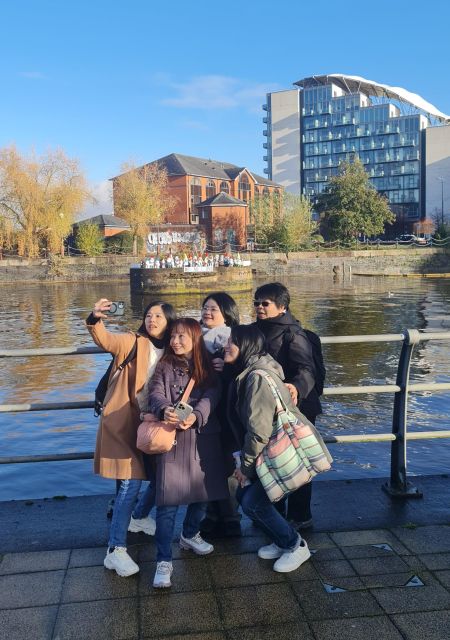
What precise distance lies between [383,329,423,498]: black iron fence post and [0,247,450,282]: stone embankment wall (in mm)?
59415

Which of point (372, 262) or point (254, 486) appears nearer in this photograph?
point (254, 486)

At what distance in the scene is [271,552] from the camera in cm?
366

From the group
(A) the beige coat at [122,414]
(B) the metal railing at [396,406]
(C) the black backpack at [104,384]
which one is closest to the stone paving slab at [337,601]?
(A) the beige coat at [122,414]

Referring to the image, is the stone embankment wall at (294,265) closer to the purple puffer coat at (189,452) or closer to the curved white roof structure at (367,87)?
the curved white roof structure at (367,87)

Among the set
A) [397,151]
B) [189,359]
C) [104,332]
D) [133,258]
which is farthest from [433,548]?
[397,151]

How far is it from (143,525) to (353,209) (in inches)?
3000

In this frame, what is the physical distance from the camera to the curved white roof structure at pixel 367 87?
376 feet

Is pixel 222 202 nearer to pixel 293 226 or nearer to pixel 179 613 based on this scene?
pixel 293 226

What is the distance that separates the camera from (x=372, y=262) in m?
68.4

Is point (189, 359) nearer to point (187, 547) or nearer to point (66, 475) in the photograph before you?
point (187, 547)

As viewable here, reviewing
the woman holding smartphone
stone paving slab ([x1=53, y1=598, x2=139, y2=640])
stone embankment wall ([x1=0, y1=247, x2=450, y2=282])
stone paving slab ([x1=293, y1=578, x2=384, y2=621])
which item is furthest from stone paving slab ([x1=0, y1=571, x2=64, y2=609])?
stone embankment wall ([x1=0, y1=247, x2=450, y2=282])

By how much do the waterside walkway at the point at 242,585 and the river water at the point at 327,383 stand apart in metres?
3.58

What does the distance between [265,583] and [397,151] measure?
4413 inches

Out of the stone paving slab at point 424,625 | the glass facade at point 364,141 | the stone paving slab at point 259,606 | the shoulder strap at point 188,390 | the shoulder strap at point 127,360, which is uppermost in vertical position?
the glass facade at point 364,141
